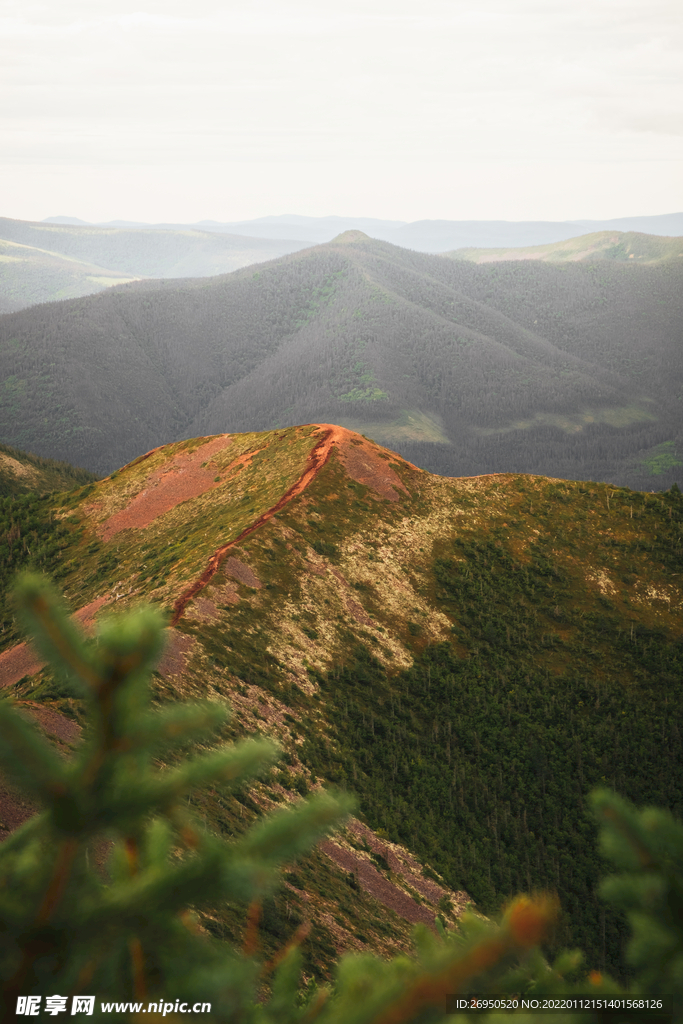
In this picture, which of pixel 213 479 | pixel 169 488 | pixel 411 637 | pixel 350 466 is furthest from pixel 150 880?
→ pixel 169 488

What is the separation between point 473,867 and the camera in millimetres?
35156

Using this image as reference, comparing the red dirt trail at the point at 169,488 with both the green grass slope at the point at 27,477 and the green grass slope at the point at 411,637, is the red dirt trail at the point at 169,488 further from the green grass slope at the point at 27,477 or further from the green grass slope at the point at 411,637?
the green grass slope at the point at 27,477

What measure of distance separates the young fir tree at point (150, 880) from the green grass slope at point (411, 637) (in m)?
16.9

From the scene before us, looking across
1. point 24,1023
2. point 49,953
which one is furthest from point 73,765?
point 24,1023

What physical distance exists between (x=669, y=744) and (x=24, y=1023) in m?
53.2

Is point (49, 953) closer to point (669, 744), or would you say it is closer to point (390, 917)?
point (390, 917)

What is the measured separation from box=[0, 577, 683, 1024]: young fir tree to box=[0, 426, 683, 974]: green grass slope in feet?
55.4

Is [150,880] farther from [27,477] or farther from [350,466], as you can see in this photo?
[27,477]

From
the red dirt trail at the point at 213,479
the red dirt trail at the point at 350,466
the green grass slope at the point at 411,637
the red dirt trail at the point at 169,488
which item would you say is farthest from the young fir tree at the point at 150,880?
the red dirt trail at the point at 169,488

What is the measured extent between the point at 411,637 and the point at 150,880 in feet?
151

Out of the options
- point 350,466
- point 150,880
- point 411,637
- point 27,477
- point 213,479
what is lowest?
point 411,637

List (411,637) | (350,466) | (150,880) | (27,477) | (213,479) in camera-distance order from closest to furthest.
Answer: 1. (150,880)
2. (411,637)
3. (350,466)
4. (213,479)
5. (27,477)

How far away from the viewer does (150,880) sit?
11.1 feet

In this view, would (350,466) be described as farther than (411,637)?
Yes
